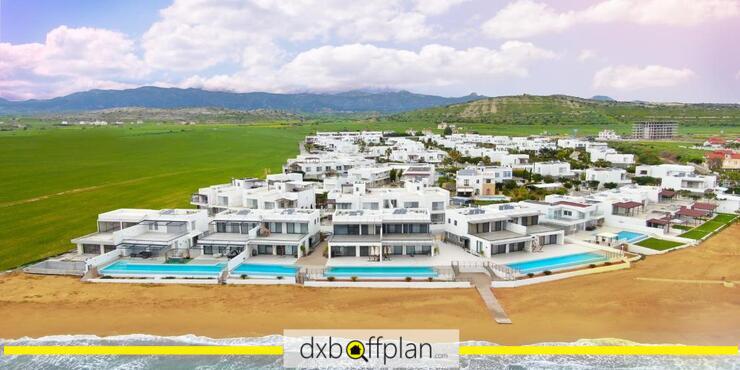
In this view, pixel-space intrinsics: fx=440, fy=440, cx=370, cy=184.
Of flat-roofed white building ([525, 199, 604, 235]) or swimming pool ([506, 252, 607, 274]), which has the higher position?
flat-roofed white building ([525, 199, 604, 235])

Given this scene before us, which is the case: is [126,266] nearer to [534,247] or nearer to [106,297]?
[106,297]

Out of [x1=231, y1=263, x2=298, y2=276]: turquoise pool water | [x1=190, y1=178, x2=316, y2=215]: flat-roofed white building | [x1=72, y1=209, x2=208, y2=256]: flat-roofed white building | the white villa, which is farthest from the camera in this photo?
the white villa

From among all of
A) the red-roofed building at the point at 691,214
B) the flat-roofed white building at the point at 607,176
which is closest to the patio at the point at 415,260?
the red-roofed building at the point at 691,214

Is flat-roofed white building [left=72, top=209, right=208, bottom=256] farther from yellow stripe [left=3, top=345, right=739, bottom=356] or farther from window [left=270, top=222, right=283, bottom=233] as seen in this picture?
yellow stripe [left=3, top=345, right=739, bottom=356]

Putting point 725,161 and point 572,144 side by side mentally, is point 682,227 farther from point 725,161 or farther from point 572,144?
point 572,144

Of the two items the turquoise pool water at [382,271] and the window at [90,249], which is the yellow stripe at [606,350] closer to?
the turquoise pool water at [382,271]

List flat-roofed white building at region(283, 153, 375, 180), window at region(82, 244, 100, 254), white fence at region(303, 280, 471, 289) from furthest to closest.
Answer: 1. flat-roofed white building at region(283, 153, 375, 180)
2. window at region(82, 244, 100, 254)
3. white fence at region(303, 280, 471, 289)

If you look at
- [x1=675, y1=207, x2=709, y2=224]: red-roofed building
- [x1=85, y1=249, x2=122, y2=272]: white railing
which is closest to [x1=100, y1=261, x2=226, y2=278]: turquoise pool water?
[x1=85, y1=249, x2=122, y2=272]: white railing

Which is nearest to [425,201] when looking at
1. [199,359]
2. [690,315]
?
[690,315]
